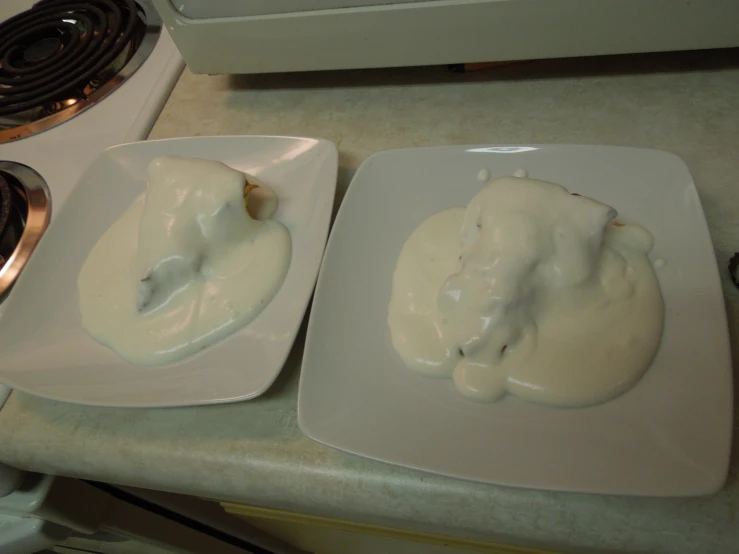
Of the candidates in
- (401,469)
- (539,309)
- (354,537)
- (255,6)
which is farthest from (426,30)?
(354,537)

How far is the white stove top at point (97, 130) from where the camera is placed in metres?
0.69

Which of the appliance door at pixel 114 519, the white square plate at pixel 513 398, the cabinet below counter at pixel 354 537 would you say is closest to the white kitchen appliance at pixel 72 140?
the appliance door at pixel 114 519

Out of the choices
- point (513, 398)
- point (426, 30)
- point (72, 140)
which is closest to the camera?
point (513, 398)

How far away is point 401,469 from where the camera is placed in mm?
428

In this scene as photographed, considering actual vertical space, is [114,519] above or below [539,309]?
below

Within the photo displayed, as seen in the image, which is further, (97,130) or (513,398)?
(97,130)

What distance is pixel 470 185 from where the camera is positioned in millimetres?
551

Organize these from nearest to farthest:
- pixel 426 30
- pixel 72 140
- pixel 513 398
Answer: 1. pixel 513 398
2. pixel 426 30
3. pixel 72 140

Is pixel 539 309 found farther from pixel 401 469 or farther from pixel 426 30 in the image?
pixel 426 30

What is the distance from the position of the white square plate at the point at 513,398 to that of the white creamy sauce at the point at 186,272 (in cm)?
8

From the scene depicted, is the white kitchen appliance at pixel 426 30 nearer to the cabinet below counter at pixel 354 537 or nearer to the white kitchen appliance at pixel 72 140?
the white kitchen appliance at pixel 72 140

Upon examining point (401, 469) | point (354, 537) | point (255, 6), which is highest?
point (255, 6)

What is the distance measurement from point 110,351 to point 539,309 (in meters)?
0.40

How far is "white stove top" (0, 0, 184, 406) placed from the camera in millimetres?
689
